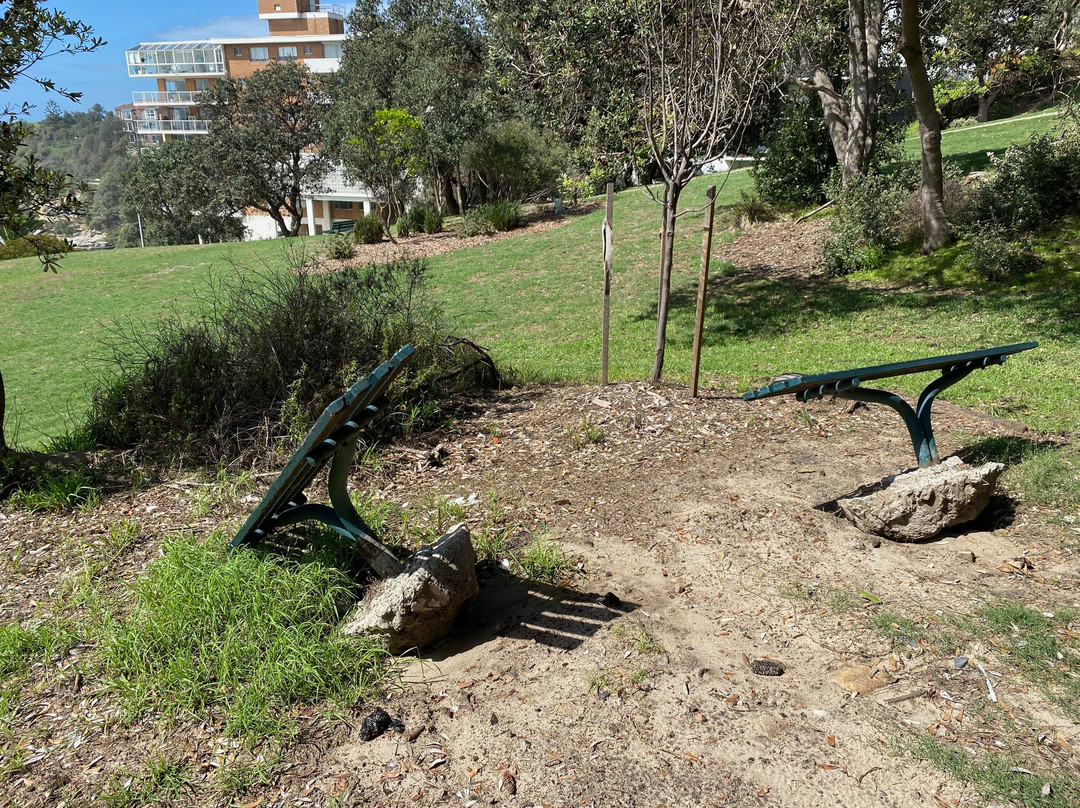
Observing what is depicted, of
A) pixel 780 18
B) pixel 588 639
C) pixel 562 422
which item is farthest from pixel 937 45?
pixel 588 639

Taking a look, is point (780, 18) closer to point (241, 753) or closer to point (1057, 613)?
point (1057, 613)

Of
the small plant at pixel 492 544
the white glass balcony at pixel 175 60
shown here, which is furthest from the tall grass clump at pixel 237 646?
the white glass balcony at pixel 175 60

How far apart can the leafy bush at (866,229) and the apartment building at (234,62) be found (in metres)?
46.9

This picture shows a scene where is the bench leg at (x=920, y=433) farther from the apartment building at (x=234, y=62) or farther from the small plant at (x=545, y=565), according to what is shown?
the apartment building at (x=234, y=62)

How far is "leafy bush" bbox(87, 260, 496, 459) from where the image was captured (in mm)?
5512

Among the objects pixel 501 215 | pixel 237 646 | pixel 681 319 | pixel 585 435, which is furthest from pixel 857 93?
pixel 237 646

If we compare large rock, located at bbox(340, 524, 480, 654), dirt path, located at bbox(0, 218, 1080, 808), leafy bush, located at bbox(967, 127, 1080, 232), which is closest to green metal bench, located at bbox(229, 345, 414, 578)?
large rock, located at bbox(340, 524, 480, 654)

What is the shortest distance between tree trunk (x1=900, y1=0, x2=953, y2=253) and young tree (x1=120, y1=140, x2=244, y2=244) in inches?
1243

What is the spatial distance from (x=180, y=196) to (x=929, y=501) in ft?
127

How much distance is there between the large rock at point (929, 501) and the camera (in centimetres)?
415

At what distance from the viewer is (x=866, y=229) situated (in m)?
11.5

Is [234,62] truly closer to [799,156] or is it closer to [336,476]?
[799,156]

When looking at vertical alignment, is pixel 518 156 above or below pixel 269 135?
below

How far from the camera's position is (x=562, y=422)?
19.8 feet
